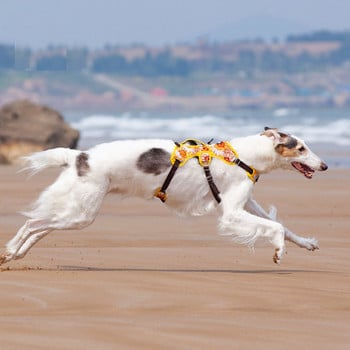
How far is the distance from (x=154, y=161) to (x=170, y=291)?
1.89m

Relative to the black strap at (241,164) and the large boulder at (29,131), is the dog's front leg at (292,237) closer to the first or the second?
the black strap at (241,164)

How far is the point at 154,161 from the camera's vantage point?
10.3m

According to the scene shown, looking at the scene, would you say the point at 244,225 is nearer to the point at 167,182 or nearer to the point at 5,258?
the point at 167,182

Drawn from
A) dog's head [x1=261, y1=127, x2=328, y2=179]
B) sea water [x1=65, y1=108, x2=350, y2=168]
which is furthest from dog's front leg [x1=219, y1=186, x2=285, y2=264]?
sea water [x1=65, y1=108, x2=350, y2=168]

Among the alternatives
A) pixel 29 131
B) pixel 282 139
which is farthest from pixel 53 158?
pixel 29 131

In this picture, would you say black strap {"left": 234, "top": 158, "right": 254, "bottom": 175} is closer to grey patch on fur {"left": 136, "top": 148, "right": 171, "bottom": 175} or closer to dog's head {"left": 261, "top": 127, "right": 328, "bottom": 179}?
dog's head {"left": 261, "top": 127, "right": 328, "bottom": 179}

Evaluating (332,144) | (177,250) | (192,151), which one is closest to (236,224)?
(192,151)

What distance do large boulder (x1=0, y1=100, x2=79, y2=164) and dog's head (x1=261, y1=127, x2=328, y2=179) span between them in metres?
16.6

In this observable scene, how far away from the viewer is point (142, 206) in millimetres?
16516

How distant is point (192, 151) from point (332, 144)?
3031 cm

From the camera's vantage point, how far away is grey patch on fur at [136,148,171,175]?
10289 mm

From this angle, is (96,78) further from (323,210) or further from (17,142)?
(323,210)

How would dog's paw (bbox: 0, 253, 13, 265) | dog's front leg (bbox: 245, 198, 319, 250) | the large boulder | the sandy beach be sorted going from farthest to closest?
the large boulder < dog's front leg (bbox: 245, 198, 319, 250) < dog's paw (bbox: 0, 253, 13, 265) < the sandy beach

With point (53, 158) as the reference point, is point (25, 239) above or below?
below
